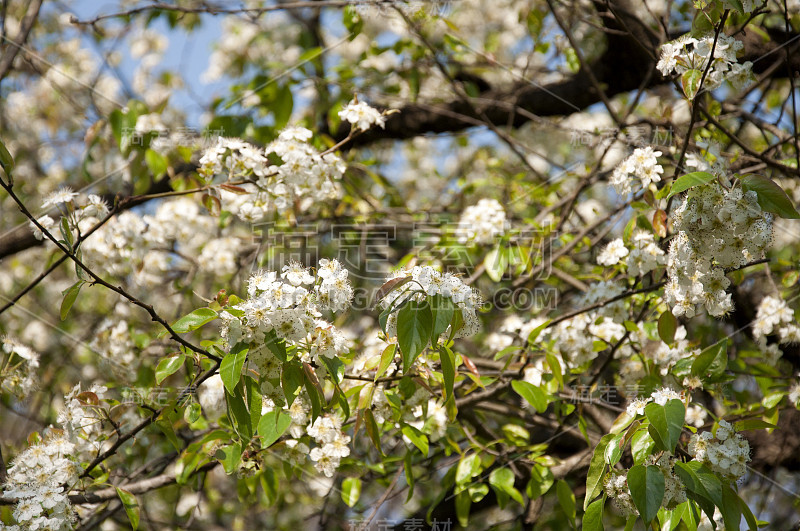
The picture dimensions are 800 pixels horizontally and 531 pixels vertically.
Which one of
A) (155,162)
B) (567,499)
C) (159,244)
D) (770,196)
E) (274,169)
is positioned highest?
(155,162)

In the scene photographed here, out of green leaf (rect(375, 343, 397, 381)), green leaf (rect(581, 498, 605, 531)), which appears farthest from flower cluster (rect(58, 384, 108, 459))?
green leaf (rect(581, 498, 605, 531))

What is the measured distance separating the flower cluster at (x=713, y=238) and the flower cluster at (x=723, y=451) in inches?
14.7

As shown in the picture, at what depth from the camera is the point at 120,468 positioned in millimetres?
2629

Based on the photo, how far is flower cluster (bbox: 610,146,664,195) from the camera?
6.42ft

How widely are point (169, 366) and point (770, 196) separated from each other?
1.55m

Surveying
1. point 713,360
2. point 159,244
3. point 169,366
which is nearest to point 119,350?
point 159,244

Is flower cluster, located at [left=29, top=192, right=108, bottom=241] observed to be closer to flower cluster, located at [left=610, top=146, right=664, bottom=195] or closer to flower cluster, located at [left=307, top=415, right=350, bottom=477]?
flower cluster, located at [left=307, top=415, right=350, bottom=477]

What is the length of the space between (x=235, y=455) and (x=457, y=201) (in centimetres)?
240

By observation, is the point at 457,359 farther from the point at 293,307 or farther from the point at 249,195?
the point at 249,195

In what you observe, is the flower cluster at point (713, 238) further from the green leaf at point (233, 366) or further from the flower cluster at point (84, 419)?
the flower cluster at point (84, 419)

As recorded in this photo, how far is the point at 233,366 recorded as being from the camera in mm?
1396

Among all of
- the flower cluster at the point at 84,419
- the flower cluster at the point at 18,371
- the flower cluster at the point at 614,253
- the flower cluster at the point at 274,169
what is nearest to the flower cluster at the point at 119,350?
the flower cluster at the point at 18,371

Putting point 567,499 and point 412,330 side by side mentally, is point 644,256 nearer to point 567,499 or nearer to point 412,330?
point 567,499

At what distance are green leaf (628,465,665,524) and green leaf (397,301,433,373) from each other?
522mm
